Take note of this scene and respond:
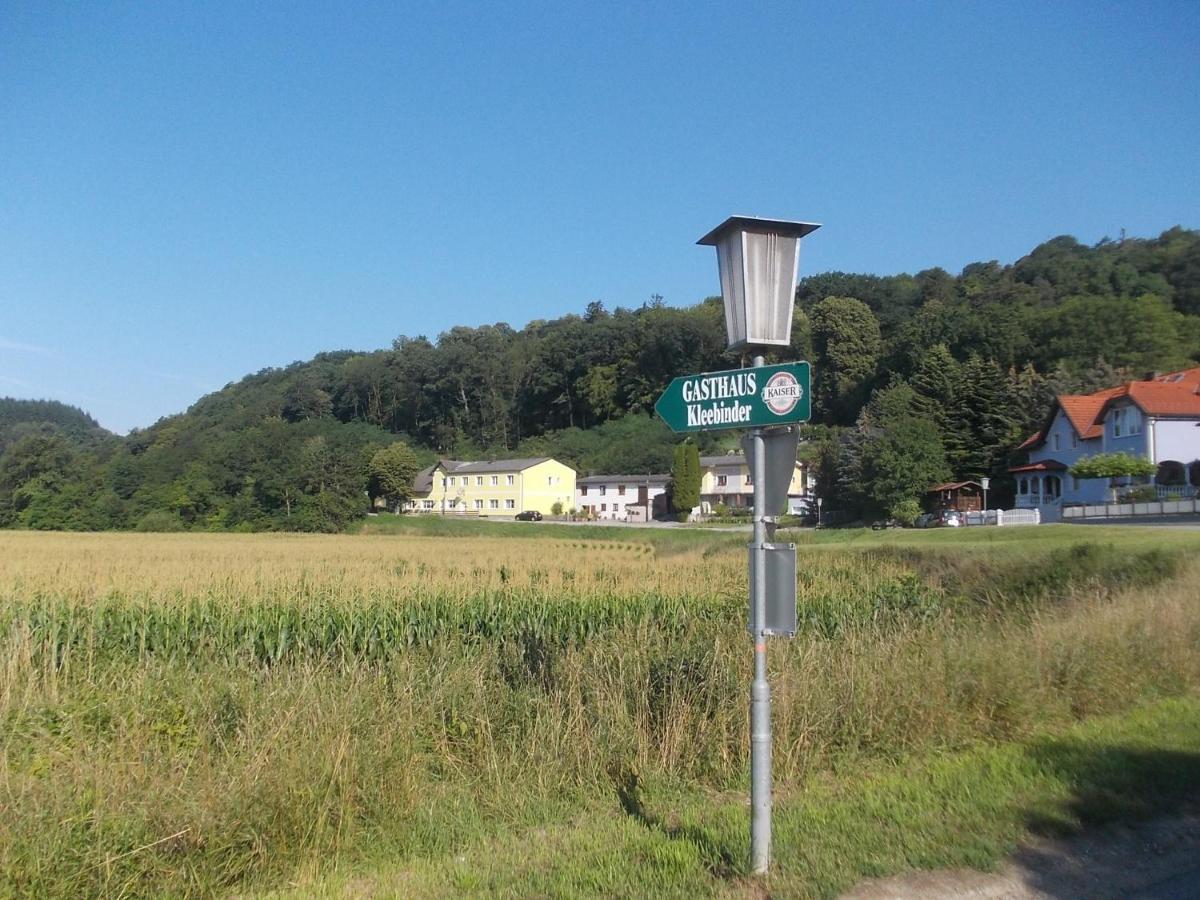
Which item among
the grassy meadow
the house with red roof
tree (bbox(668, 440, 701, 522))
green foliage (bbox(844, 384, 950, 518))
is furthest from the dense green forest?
the grassy meadow

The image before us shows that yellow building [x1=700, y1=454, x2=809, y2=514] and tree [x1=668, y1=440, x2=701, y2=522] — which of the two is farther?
yellow building [x1=700, y1=454, x2=809, y2=514]

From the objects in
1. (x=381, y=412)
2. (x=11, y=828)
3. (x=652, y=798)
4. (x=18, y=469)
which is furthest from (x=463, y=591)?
(x=381, y=412)

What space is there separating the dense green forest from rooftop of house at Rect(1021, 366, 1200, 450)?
8318 millimetres

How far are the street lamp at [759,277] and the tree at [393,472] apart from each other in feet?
292

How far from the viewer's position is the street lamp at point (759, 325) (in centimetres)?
462

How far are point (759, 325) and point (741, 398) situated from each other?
16.7 inches

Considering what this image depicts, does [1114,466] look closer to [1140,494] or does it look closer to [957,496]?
[1140,494]

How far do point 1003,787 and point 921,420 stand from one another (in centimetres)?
5929

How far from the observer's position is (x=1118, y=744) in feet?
22.7

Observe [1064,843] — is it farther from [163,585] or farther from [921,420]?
[921,420]

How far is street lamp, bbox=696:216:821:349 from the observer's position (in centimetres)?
484

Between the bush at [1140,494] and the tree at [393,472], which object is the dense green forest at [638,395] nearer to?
the tree at [393,472]

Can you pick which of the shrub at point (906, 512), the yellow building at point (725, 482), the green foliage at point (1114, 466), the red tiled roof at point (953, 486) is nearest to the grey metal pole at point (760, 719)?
the green foliage at point (1114, 466)

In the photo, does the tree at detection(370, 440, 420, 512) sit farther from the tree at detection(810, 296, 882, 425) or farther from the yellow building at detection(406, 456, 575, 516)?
the tree at detection(810, 296, 882, 425)
